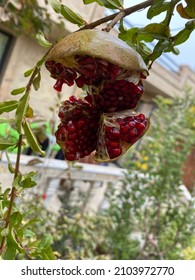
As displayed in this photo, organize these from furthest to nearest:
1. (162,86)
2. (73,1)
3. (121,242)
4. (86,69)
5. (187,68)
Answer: (187,68) → (162,86) → (121,242) → (73,1) → (86,69)

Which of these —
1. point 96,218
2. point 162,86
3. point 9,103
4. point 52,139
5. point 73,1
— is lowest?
point 162,86

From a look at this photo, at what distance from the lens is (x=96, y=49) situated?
1.31ft

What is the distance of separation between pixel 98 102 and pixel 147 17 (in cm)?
13

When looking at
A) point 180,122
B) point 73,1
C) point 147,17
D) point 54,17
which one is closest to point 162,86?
point 54,17

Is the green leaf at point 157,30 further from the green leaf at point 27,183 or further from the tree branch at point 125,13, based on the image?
the green leaf at point 27,183

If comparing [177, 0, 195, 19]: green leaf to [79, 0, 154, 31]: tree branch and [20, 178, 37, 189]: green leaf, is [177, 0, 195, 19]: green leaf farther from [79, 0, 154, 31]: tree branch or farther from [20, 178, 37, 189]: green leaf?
[20, 178, 37, 189]: green leaf

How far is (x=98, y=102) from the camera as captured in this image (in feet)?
1.59

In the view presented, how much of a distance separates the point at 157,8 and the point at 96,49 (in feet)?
0.43

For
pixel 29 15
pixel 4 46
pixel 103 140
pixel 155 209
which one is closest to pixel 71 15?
pixel 103 140

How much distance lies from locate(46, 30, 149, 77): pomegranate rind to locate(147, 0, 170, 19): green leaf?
0.09m

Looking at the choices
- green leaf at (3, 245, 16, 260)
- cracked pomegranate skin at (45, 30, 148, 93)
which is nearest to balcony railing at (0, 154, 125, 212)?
green leaf at (3, 245, 16, 260)

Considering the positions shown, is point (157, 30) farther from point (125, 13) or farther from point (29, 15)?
point (29, 15)

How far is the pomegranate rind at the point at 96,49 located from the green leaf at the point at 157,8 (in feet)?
0.30

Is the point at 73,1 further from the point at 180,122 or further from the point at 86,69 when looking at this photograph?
the point at 86,69
